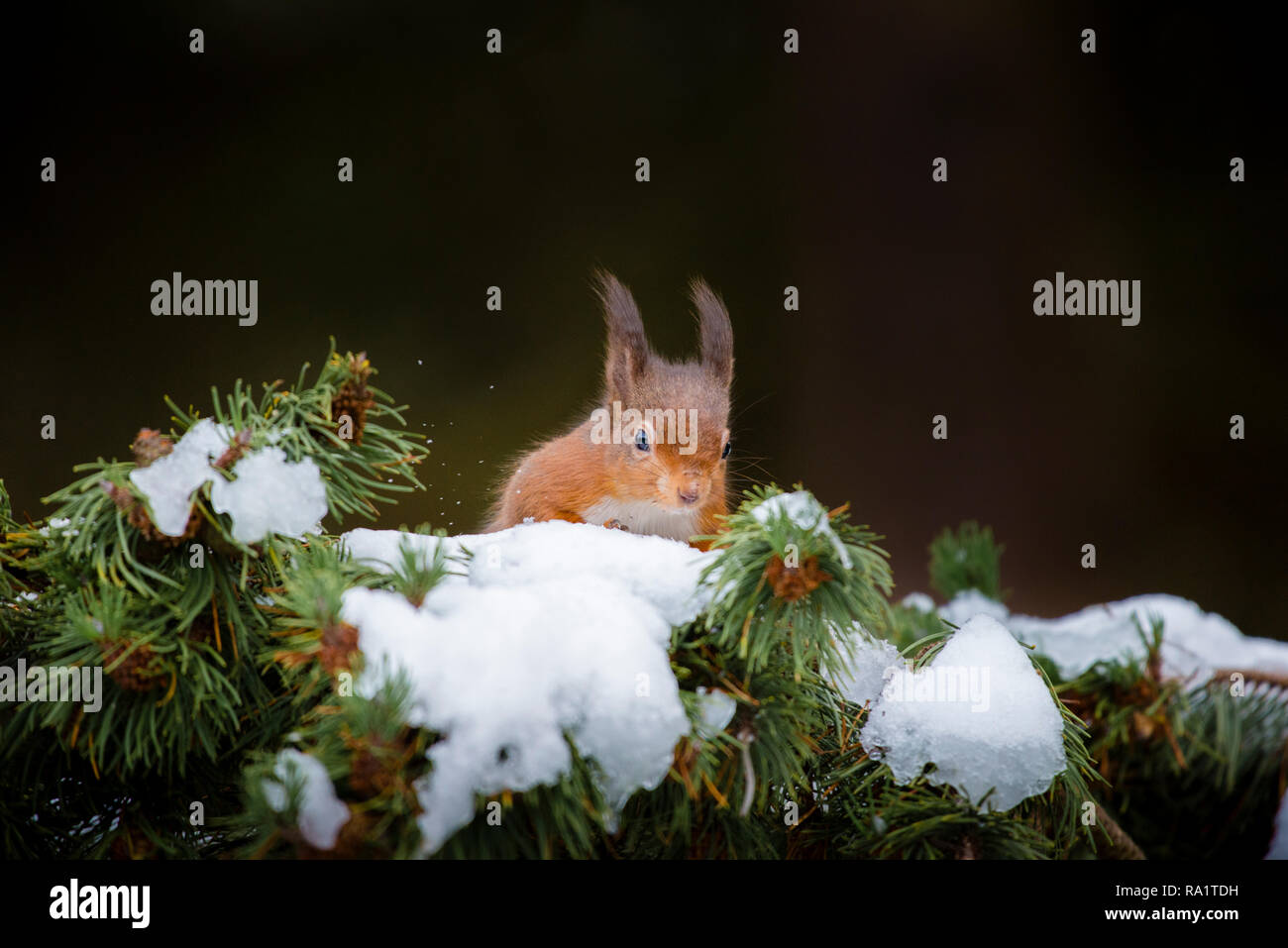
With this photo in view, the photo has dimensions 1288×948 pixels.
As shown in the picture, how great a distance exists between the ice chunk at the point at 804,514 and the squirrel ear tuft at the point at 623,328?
0.70 metres

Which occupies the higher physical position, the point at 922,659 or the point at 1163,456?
the point at 1163,456

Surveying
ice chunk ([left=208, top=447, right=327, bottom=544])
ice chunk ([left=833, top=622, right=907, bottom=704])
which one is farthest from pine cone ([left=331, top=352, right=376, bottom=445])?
ice chunk ([left=833, top=622, right=907, bottom=704])

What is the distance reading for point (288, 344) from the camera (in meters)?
2.20

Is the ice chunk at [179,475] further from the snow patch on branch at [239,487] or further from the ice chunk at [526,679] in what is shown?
the ice chunk at [526,679]

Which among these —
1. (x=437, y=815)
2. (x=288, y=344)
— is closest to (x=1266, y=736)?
(x=437, y=815)

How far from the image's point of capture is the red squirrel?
123cm

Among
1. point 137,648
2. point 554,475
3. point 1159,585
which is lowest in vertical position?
point 1159,585

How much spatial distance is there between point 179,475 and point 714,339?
853mm

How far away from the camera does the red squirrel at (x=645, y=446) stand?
1.23 metres

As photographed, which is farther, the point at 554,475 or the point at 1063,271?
the point at 1063,271

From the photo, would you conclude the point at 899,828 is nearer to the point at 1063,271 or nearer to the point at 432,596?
the point at 432,596

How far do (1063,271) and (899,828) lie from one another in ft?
6.59

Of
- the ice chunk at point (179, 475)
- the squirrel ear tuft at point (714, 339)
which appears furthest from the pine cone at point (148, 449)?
the squirrel ear tuft at point (714, 339)

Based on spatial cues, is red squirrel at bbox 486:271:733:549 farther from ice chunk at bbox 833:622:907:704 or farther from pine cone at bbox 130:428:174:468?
pine cone at bbox 130:428:174:468
